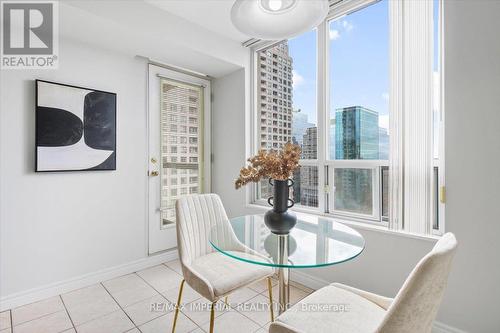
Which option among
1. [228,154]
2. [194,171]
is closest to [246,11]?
[228,154]

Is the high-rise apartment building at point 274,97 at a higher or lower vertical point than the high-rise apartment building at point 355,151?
higher

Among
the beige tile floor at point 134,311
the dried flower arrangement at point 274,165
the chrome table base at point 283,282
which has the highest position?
the dried flower arrangement at point 274,165

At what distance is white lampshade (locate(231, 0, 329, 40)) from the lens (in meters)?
1.27

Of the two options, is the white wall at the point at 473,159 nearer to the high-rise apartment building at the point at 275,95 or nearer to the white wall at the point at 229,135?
the high-rise apartment building at the point at 275,95

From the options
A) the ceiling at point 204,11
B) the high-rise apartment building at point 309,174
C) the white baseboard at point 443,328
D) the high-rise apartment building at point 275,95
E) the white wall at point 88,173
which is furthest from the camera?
the high-rise apartment building at point 275,95

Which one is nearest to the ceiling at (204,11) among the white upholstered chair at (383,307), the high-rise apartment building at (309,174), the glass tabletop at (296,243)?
the high-rise apartment building at (309,174)

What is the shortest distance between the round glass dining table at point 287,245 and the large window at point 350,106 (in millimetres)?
593

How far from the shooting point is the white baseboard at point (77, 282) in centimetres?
206

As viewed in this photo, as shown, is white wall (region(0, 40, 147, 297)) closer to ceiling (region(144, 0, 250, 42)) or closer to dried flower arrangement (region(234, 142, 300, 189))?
ceiling (region(144, 0, 250, 42))

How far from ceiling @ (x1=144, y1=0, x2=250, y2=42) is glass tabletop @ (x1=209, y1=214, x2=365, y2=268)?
1951 millimetres

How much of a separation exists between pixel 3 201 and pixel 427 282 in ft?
9.32

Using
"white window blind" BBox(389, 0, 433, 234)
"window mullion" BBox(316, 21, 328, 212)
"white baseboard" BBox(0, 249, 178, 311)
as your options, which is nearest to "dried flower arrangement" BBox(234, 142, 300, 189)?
"white window blind" BBox(389, 0, 433, 234)

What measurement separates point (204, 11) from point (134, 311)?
A: 271 centimetres

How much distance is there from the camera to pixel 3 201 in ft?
6.66
